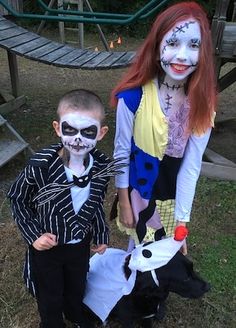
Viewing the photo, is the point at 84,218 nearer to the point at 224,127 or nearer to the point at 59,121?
the point at 59,121

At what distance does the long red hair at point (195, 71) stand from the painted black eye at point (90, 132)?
225 mm

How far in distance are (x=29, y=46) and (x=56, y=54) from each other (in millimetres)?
220

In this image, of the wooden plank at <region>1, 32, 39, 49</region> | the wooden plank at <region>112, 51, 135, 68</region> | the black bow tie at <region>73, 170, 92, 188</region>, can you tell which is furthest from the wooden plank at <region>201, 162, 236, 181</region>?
the black bow tie at <region>73, 170, 92, 188</region>

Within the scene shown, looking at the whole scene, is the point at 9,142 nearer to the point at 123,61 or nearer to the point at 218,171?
A: the point at 123,61

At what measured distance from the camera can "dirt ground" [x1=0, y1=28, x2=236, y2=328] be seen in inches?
133

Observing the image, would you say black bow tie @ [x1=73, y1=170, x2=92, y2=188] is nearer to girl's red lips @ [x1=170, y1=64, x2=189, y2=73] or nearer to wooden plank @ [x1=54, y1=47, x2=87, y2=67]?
girl's red lips @ [x1=170, y1=64, x2=189, y2=73]

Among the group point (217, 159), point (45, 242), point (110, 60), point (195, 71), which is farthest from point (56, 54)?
point (45, 242)

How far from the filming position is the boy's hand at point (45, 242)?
1.58 m

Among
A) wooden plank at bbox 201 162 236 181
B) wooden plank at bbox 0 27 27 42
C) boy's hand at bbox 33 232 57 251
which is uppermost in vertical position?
boy's hand at bbox 33 232 57 251

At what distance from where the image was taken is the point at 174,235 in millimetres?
1801

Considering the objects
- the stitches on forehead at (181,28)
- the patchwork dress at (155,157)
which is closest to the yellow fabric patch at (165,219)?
the patchwork dress at (155,157)

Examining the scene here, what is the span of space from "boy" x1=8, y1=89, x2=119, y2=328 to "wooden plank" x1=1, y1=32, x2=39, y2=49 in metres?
2.14

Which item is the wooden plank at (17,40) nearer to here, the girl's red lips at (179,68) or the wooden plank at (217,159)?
the wooden plank at (217,159)

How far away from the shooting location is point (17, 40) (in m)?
3.61
